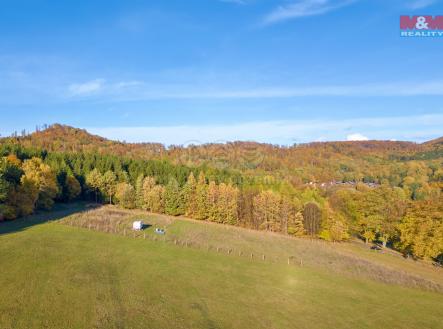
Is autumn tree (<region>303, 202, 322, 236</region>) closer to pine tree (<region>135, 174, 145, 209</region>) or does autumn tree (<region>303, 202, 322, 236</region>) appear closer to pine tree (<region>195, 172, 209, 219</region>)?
pine tree (<region>195, 172, 209, 219</region>)

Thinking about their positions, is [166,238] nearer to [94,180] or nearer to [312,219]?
[312,219]

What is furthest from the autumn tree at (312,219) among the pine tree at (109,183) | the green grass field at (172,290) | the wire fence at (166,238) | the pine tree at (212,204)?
the pine tree at (109,183)


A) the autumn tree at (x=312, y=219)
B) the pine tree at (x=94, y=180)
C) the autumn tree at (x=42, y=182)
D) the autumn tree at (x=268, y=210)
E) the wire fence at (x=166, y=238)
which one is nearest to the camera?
the wire fence at (x=166, y=238)

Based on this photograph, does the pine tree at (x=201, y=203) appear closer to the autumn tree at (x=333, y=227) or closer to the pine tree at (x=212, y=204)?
the pine tree at (x=212, y=204)

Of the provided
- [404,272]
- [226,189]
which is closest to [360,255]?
[404,272]

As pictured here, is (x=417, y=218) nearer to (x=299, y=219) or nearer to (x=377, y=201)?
(x=377, y=201)

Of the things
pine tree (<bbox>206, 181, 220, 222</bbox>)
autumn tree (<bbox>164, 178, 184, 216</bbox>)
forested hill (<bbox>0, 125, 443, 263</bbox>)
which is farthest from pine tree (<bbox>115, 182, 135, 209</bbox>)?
pine tree (<bbox>206, 181, 220, 222</bbox>)
